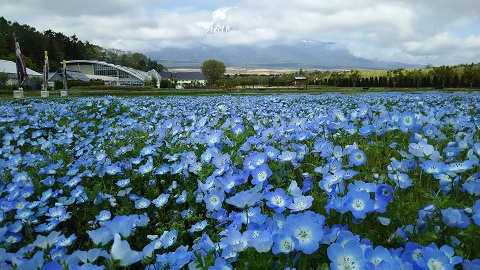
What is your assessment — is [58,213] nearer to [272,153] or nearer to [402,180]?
[272,153]

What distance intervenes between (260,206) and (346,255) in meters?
0.84

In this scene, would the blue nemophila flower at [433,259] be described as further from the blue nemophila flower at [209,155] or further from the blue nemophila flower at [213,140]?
the blue nemophila flower at [213,140]

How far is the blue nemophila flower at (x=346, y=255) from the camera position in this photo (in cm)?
103

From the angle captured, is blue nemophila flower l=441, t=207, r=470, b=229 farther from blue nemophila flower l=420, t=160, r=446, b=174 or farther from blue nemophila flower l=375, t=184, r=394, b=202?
blue nemophila flower l=420, t=160, r=446, b=174

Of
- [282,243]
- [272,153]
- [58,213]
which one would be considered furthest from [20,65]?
[282,243]

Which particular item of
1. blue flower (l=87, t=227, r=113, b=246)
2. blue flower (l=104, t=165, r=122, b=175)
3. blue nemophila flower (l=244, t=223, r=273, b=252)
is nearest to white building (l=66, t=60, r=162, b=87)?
blue flower (l=104, t=165, r=122, b=175)

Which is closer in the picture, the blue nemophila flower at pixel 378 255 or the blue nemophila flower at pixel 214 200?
the blue nemophila flower at pixel 378 255

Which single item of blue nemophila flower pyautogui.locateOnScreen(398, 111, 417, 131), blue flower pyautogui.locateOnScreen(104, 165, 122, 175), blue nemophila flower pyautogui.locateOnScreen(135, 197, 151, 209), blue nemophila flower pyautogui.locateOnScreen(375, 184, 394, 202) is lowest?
blue nemophila flower pyautogui.locateOnScreen(135, 197, 151, 209)

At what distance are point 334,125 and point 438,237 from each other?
145 centimetres

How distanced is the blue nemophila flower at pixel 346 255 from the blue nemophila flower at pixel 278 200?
43 centimetres

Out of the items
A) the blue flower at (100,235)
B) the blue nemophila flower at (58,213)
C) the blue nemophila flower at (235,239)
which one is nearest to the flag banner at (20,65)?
the blue nemophila flower at (58,213)

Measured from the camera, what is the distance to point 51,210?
2.23 meters

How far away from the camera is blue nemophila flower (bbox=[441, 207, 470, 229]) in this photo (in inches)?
51.0

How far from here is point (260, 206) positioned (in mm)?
1866
